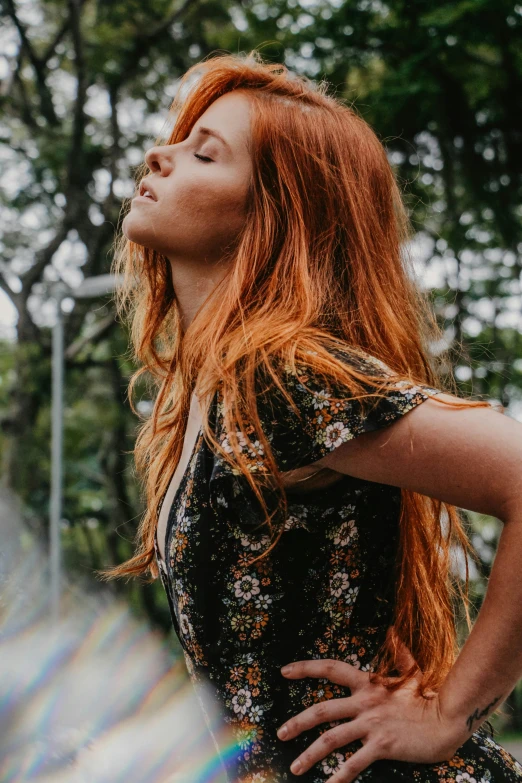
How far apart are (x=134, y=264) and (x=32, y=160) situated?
38.4 ft

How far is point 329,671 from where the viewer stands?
1.32 metres

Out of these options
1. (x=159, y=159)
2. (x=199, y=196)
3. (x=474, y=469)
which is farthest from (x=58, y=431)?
(x=474, y=469)

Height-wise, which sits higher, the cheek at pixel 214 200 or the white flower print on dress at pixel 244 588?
the cheek at pixel 214 200

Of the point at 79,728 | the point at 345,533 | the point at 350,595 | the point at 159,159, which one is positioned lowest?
the point at 79,728

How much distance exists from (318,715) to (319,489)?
36cm

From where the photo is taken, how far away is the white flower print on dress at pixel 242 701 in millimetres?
1325

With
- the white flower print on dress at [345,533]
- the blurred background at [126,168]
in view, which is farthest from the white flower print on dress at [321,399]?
the blurred background at [126,168]

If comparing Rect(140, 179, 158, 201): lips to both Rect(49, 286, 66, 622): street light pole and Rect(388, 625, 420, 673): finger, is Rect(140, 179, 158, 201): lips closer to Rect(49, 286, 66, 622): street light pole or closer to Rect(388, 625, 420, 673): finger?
Rect(388, 625, 420, 673): finger

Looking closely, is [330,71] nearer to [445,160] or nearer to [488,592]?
[445,160]

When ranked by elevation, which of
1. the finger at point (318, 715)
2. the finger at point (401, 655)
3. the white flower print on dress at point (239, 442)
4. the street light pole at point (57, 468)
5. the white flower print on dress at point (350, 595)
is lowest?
the street light pole at point (57, 468)

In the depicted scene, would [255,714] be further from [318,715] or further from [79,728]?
[79,728]

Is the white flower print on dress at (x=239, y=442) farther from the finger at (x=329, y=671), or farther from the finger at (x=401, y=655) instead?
the finger at (x=401, y=655)

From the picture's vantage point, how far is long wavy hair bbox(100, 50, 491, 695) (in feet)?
4.26

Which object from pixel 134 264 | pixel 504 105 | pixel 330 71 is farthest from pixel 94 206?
pixel 134 264
